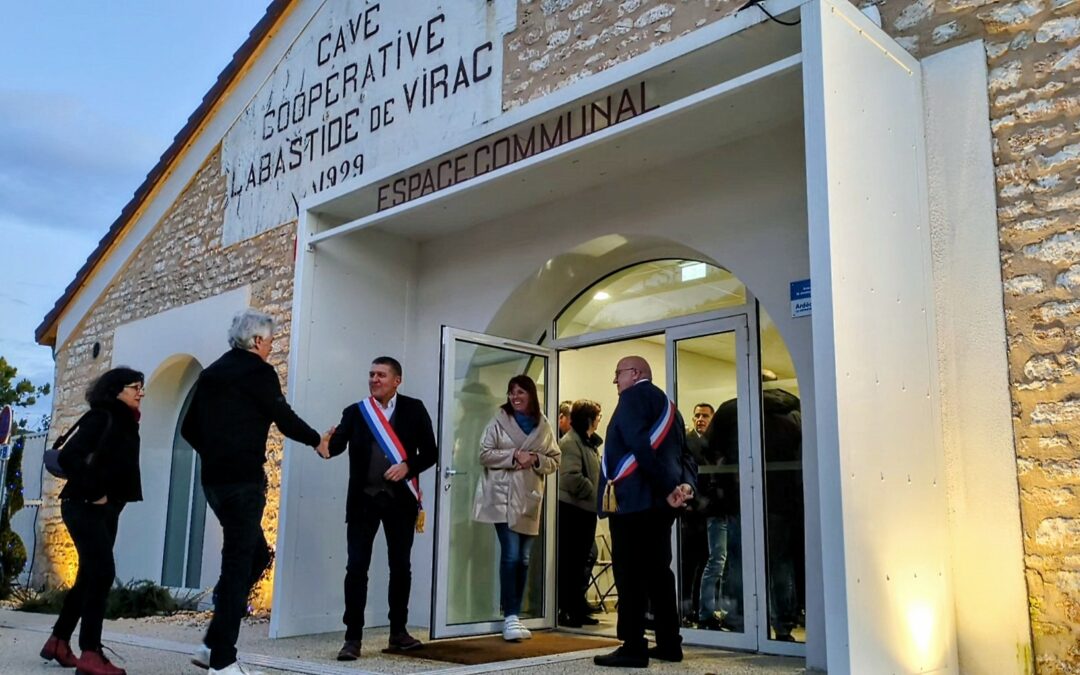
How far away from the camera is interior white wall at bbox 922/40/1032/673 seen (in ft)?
13.6

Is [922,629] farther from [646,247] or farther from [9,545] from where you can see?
[9,545]

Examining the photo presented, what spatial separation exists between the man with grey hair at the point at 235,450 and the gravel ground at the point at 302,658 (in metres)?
0.82

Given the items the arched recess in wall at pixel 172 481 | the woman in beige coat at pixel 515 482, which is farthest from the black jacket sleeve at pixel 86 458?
the arched recess in wall at pixel 172 481

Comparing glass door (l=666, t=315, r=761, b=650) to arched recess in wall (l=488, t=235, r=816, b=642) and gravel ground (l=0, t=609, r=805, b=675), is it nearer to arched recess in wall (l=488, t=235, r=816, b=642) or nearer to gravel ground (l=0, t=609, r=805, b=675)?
arched recess in wall (l=488, t=235, r=816, b=642)

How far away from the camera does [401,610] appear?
5562mm

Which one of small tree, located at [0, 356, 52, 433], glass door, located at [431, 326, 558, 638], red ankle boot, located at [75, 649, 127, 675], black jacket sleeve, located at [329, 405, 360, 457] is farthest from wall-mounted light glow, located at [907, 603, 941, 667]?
small tree, located at [0, 356, 52, 433]

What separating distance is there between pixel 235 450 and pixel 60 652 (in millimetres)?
1807

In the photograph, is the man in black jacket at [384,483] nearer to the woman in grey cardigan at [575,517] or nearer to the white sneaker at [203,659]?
the white sneaker at [203,659]

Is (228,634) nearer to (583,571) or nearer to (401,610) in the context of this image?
(401,610)

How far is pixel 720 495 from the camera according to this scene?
5875mm

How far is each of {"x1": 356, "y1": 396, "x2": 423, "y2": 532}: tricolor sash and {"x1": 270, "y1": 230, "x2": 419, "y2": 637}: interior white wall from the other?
131cm

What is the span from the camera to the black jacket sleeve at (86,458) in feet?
15.4

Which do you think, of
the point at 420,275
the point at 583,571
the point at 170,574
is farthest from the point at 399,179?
the point at 170,574

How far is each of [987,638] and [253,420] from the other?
11.2ft
